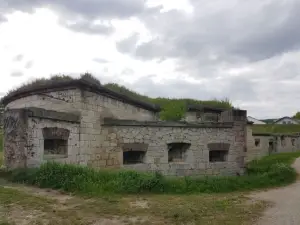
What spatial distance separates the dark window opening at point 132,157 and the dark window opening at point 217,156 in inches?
114

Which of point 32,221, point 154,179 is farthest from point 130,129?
point 32,221

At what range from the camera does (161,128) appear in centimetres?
1062

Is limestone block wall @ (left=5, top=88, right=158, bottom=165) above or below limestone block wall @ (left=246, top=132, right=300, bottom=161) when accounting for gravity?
above

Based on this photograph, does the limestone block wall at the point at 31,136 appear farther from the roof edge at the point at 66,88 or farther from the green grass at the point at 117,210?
the roof edge at the point at 66,88

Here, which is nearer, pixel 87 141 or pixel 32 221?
pixel 32 221

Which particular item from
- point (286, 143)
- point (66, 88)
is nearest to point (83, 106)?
point (66, 88)

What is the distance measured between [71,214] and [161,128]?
5.99 meters

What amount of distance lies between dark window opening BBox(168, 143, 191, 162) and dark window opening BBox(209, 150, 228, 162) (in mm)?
1290

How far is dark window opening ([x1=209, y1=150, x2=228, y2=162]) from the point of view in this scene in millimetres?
11812

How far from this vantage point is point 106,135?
1011cm

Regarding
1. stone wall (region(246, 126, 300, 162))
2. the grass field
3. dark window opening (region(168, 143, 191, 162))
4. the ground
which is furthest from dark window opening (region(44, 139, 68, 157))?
stone wall (region(246, 126, 300, 162))

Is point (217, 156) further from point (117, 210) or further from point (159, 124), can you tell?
point (117, 210)

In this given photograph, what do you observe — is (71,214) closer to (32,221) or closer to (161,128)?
(32,221)

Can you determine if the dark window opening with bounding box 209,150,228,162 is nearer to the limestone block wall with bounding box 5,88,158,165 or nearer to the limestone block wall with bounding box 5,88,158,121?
the limestone block wall with bounding box 5,88,158,121
